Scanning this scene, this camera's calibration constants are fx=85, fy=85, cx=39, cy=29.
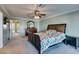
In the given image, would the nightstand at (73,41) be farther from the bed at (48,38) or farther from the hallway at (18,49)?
the hallway at (18,49)

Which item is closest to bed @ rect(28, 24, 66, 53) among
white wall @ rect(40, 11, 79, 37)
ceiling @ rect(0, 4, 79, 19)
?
white wall @ rect(40, 11, 79, 37)

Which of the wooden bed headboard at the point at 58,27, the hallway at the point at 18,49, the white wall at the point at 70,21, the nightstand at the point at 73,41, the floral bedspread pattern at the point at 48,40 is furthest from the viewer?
the wooden bed headboard at the point at 58,27

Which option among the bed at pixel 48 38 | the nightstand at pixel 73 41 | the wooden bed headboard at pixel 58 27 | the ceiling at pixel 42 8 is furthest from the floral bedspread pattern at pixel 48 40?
the ceiling at pixel 42 8

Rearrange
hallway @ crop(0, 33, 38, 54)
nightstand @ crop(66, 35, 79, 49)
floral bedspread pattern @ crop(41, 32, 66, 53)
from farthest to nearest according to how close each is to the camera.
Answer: nightstand @ crop(66, 35, 79, 49)
hallway @ crop(0, 33, 38, 54)
floral bedspread pattern @ crop(41, 32, 66, 53)

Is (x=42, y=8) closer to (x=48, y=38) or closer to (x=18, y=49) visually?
(x=48, y=38)

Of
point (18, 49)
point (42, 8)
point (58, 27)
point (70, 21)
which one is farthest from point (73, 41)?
point (18, 49)

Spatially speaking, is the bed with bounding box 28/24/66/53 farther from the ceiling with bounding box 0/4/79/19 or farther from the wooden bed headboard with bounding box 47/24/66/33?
the ceiling with bounding box 0/4/79/19

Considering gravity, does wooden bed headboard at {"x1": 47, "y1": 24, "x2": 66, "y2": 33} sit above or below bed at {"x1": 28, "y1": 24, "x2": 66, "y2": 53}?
above

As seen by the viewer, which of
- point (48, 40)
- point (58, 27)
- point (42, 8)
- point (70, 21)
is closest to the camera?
point (48, 40)
